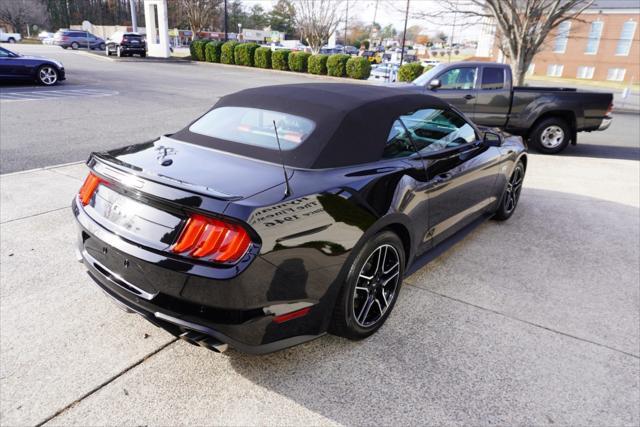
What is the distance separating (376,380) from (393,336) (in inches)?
18.7

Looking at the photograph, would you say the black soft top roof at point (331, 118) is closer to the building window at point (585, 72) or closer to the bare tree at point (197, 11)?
the bare tree at point (197, 11)

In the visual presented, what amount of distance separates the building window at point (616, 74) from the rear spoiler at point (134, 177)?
2255 inches

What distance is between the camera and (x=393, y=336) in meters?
3.01

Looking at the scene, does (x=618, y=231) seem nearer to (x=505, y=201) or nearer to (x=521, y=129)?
(x=505, y=201)

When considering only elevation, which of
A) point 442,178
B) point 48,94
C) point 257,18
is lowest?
point 48,94

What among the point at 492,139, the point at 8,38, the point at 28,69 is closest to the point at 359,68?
the point at 28,69

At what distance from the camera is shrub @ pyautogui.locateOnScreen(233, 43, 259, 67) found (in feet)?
106

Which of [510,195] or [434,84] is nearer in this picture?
[510,195]

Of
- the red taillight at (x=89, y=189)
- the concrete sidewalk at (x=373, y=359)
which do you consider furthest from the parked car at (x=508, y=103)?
the red taillight at (x=89, y=189)

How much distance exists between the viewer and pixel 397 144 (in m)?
3.19

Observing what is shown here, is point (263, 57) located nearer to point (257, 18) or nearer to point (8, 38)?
point (8, 38)

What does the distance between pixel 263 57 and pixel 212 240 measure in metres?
31.4

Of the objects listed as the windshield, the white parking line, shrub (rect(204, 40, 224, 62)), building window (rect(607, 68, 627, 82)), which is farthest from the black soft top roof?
building window (rect(607, 68, 627, 82))

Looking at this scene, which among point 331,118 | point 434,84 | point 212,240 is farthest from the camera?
point 434,84
